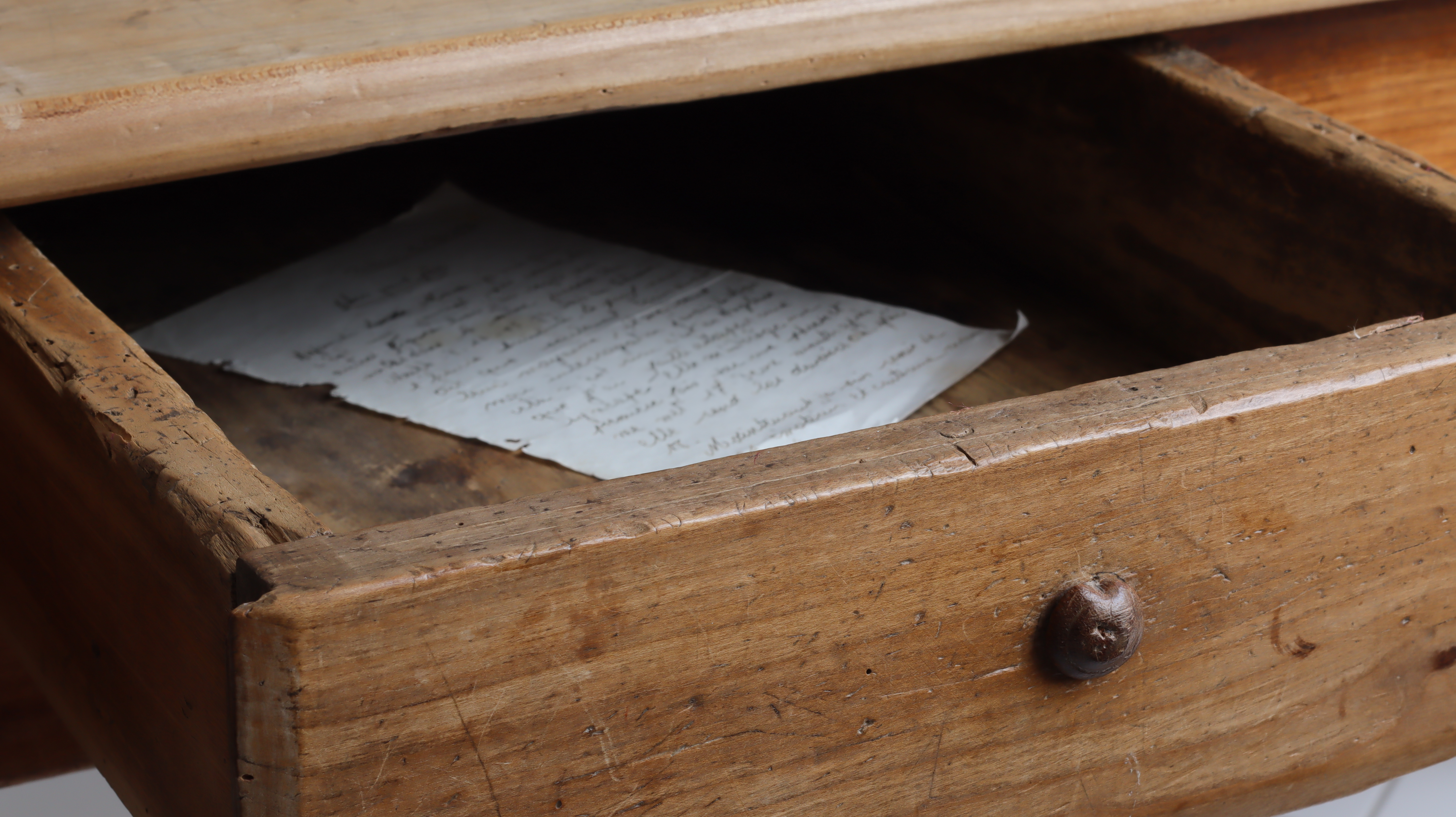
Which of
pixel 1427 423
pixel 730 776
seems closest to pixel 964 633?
pixel 730 776

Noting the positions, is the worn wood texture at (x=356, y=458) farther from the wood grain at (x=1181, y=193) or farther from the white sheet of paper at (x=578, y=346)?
the wood grain at (x=1181, y=193)

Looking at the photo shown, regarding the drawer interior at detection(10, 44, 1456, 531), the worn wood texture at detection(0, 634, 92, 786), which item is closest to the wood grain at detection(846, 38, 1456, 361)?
the drawer interior at detection(10, 44, 1456, 531)

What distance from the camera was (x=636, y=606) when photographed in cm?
36

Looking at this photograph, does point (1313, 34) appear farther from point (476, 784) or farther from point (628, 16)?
point (476, 784)

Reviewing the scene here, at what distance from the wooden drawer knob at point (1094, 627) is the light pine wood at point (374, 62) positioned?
30 cm

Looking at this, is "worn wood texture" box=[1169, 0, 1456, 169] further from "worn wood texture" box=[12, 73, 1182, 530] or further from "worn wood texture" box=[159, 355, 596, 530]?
"worn wood texture" box=[159, 355, 596, 530]

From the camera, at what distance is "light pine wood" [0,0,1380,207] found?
0.51 meters

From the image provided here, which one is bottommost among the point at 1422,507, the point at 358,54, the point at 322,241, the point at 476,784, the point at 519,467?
the point at 476,784

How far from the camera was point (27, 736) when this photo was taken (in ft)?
2.28

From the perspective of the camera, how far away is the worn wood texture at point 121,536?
0.36 m

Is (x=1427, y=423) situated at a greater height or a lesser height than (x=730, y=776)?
greater

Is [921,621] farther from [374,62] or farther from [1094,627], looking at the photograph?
[374,62]

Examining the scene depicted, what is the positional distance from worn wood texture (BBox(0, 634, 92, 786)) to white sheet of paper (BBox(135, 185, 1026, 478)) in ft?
0.65

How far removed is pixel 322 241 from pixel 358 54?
0.35 metres
